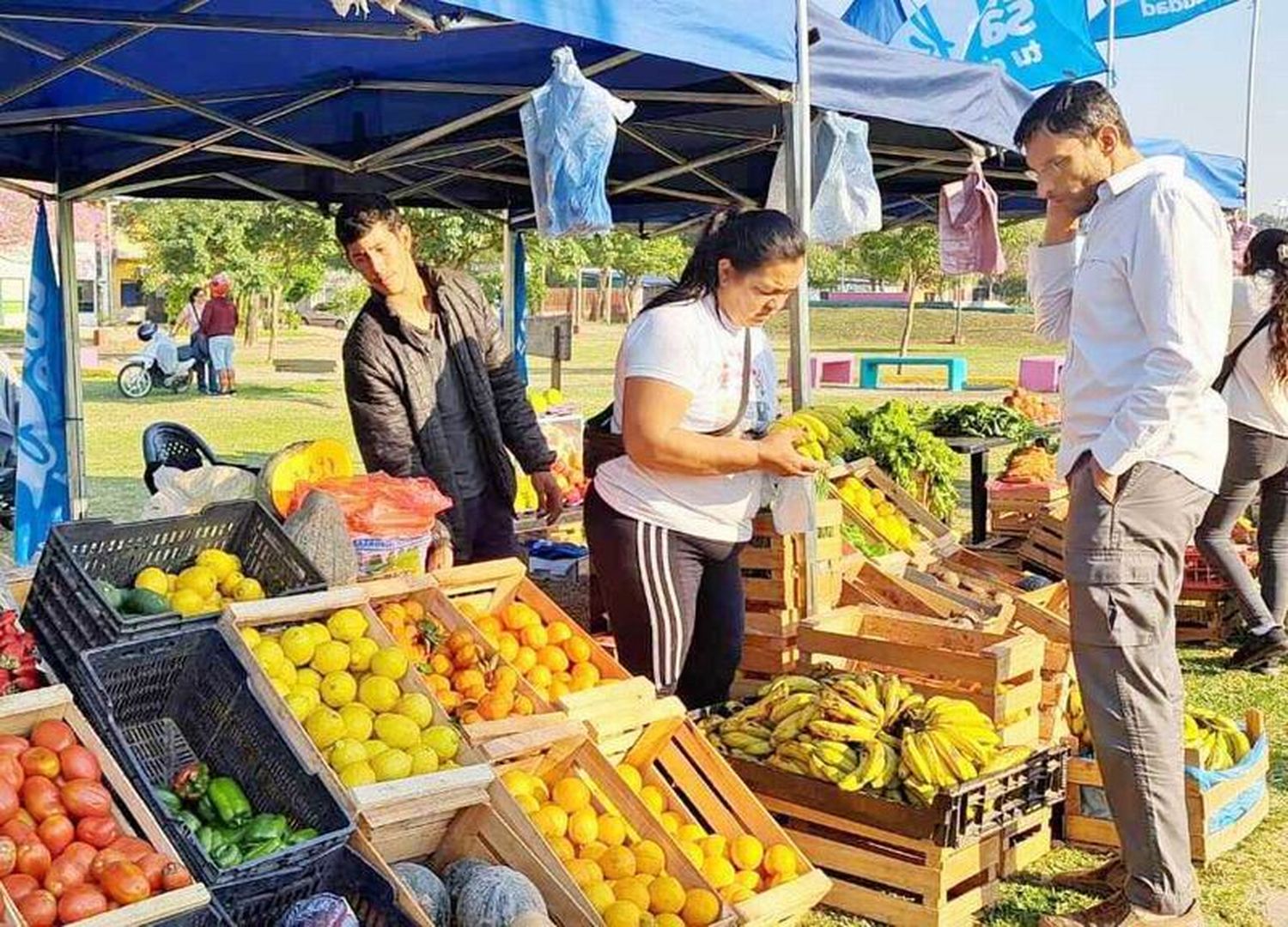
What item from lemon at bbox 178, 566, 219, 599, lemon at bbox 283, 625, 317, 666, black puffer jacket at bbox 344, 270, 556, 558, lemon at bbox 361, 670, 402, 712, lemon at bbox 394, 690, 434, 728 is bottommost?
lemon at bbox 394, 690, 434, 728

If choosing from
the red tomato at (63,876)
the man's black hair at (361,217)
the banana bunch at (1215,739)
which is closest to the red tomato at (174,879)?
the red tomato at (63,876)

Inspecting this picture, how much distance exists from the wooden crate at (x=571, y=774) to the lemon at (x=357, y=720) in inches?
9.8

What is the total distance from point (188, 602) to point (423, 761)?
67 centimetres

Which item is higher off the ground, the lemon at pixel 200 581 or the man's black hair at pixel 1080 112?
the man's black hair at pixel 1080 112

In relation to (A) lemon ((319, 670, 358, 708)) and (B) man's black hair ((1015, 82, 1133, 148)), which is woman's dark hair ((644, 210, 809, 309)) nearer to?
(B) man's black hair ((1015, 82, 1133, 148))

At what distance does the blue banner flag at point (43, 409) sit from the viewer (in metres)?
6.61

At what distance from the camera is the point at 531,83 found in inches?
Answer: 217

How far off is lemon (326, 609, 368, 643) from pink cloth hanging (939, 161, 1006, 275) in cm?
403

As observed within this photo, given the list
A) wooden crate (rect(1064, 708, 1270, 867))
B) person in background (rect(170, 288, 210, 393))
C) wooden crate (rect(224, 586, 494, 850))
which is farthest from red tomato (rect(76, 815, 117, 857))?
person in background (rect(170, 288, 210, 393))

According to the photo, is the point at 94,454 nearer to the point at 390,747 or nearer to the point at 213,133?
the point at 213,133

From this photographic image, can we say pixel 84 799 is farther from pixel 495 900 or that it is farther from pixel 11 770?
pixel 495 900

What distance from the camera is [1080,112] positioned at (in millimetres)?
2816

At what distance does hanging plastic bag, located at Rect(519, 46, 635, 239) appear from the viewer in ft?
11.4

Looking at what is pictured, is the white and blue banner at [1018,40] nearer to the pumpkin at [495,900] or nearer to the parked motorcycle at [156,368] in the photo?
the pumpkin at [495,900]
